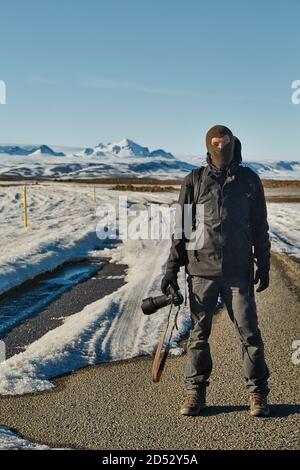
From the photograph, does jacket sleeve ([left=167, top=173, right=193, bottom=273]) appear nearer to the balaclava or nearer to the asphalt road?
the balaclava

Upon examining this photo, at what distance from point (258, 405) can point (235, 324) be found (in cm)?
60

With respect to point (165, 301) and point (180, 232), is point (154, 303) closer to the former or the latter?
point (165, 301)

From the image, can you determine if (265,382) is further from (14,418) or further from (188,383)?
→ (14,418)

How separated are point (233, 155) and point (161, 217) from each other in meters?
21.9

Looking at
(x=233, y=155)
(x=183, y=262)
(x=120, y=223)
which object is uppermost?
(x=233, y=155)

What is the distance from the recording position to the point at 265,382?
4824 mm

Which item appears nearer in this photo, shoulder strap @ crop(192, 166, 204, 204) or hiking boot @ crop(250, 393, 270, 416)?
hiking boot @ crop(250, 393, 270, 416)

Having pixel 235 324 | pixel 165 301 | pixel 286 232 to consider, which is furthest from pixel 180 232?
pixel 286 232

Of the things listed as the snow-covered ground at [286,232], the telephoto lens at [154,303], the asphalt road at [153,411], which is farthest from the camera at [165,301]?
the snow-covered ground at [286,232]

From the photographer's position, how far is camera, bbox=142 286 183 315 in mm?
4918

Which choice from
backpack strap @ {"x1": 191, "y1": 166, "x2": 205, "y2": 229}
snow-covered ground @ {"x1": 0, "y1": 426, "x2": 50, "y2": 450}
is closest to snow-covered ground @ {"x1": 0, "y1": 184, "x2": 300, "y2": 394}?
snow-covered ground @ {"x1": 0, "y1": 426, "x2": 50, "y2": 450}

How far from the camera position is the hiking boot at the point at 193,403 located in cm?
479

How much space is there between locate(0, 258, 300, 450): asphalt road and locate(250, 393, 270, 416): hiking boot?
0.05 m

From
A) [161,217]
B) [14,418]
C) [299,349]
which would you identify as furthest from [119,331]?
[161,217]
